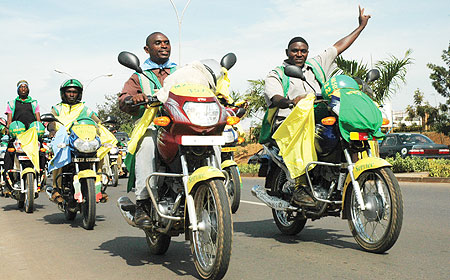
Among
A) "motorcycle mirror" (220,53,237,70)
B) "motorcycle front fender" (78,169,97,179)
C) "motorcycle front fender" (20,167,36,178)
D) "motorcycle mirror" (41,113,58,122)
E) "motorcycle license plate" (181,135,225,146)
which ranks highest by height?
"motorcycle mirror" (220,53,237,70)

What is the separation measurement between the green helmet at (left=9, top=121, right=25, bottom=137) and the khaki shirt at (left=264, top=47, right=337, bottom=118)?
6126 millimetres

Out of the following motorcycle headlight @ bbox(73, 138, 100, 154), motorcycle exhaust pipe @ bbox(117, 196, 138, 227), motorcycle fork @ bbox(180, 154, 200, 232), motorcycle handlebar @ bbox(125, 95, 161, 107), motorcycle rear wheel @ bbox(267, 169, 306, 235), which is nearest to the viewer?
motorcycle fork @ bbox(180, 154, 200, 232)

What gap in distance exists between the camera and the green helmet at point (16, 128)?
1118 centimetres

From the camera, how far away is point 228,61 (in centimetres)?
537

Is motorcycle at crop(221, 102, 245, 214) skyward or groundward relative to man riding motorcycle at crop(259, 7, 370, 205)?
groundward

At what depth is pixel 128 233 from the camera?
7.54 m

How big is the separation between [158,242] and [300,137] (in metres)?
1.81

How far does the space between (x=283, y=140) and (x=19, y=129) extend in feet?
21.5

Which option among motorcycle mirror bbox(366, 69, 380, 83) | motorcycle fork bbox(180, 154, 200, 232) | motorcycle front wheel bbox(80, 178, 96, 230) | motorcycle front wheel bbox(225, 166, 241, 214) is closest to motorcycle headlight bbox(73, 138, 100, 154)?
motorcycle front wheel bbox(80, 178, 96, 230)

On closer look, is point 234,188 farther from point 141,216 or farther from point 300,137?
point 141,216

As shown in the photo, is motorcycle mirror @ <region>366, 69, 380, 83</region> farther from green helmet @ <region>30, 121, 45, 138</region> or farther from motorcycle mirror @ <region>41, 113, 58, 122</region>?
green helmet @ <region>30, 121, 45, 138</region>

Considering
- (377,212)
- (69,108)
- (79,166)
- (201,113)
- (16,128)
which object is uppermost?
(69,108)

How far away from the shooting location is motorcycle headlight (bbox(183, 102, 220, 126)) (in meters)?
4.61

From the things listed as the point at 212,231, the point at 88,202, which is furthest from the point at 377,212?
the point at 88,202
